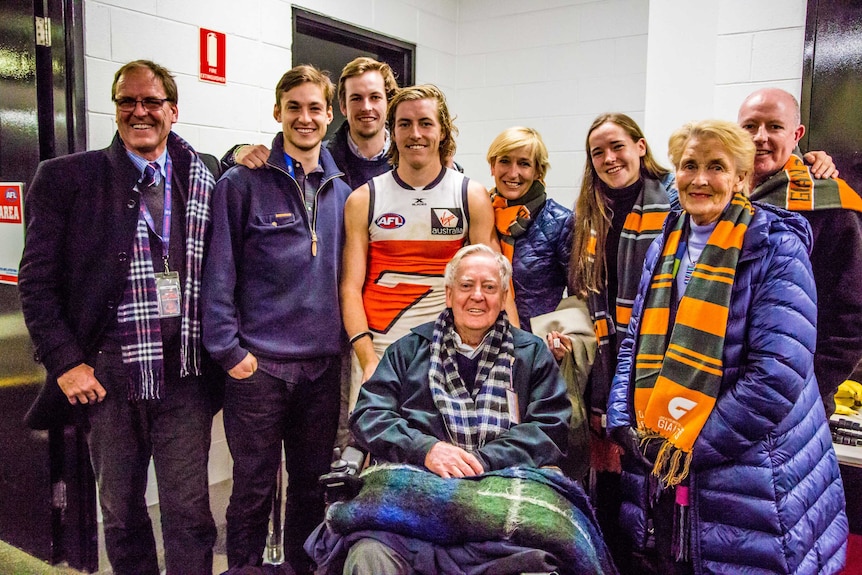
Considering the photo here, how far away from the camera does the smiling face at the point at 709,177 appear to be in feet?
5.28

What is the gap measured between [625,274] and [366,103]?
1.11 meters

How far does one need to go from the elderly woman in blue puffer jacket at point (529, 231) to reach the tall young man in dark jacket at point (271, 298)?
1.91ft

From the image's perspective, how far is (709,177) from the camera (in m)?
1.62

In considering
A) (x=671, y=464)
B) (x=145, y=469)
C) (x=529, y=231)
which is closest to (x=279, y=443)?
(x=145, y=469)

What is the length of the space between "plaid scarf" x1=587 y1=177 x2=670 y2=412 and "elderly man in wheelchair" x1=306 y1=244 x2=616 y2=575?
288 mm

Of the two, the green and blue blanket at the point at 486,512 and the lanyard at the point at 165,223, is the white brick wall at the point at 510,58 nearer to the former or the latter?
the lanyard at the point at 165,223

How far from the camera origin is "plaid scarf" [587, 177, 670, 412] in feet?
6.49

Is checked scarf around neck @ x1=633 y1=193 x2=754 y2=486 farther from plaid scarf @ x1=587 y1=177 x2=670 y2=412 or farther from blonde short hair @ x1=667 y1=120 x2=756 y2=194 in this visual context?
plaid scarf @ x1=587 y1=177 x2=670 y2=412

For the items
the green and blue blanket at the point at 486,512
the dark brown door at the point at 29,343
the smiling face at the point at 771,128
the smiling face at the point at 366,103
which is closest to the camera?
the green and blue blanket at the point at 486,512

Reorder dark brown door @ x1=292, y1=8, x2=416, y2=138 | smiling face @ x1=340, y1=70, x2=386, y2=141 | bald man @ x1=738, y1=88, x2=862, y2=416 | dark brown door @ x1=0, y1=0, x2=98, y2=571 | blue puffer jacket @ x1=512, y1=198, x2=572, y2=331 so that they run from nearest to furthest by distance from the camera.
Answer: bald man @ x1=738, y1=88, x2=862, y2=416, blue puffer jacket @ x1=512, y1=198, x2=572, y2=331, dark brown door @ x1=0, y1=0, x2=98, y2=571, smiling face @ x1=340, y1=70, x2=386, y2=141, dark brown door @ x1=292, y1=8, x2=416, y2=138

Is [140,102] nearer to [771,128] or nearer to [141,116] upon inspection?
[141,116]

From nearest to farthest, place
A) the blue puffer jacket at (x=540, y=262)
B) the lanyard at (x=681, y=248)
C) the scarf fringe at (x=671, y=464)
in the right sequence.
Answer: the scarf fringe at (x=671, y=464) < the lanyard at (x=681, y=248) < the blue puffer jacket at (x=540, y=262)

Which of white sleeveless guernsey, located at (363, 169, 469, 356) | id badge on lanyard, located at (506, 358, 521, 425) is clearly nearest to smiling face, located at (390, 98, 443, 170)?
white sleeveless guernsey, located at (363, 169, 469, 356)

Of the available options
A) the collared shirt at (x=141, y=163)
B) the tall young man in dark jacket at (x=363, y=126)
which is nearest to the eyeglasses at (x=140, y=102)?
the collared shirt at (x=141, y=163)
